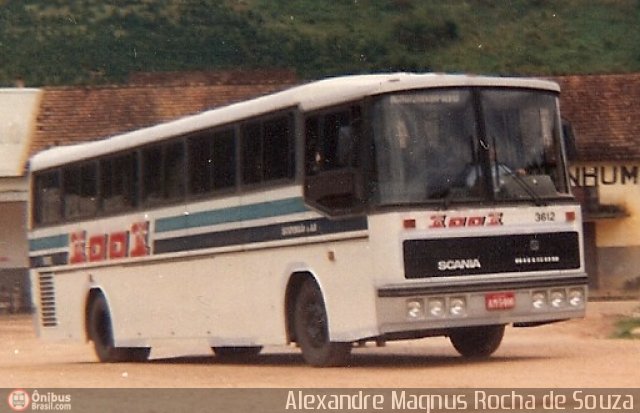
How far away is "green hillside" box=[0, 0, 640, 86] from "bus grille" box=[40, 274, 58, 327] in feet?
203

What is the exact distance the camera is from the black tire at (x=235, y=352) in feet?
82.7

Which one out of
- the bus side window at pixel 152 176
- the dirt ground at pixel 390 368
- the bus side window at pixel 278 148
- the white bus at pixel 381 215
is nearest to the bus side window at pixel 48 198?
the dirt ground at pixel 390 368

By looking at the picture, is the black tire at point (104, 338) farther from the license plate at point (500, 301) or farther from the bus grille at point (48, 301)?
the license plate at point (500, 301)

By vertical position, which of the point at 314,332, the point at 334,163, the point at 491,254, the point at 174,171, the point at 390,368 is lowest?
the point at 390,368

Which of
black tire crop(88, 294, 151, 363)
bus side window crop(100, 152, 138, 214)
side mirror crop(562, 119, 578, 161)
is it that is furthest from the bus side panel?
side mirror crop(562, 119, 578, 161)

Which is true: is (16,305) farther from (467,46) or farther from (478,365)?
(467,46)

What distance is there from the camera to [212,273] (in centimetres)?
2222

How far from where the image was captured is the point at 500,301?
1909cm

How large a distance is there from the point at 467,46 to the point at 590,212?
179 ft

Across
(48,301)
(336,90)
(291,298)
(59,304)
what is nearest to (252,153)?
(291,298)

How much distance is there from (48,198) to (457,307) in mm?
10056

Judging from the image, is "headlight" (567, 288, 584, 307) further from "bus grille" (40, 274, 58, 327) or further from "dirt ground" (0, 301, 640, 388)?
"bus grille" (40, 274, 58, 327)

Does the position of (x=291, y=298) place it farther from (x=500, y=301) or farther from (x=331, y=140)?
(x=500, y=301)

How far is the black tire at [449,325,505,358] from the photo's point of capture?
2131 cm
